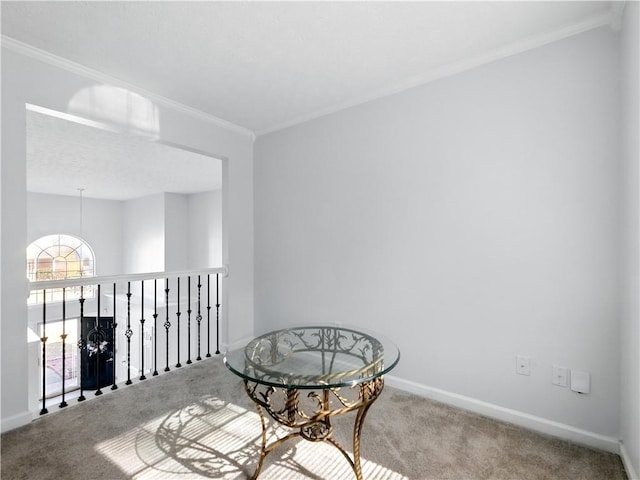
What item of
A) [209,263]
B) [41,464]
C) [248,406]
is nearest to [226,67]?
[248,406]

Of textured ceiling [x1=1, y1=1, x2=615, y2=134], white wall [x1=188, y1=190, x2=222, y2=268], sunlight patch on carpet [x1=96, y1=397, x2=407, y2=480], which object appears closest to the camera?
sunlight patch on carpet [x1=96, y1=397, x2=407, y2=480]

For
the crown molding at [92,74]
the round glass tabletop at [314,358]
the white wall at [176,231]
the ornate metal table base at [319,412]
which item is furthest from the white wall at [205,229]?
the ornate metal table base at [319,412]

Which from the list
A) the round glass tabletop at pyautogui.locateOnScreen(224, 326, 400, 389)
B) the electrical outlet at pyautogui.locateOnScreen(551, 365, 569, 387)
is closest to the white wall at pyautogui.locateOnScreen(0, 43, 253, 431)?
the round glass tabletop at pyautogui.locateOnScreen(224, 326, 400, 389)

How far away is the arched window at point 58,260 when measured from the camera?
6660mm

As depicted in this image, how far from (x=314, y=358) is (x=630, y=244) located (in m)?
1.68

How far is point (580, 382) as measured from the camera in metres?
1.86

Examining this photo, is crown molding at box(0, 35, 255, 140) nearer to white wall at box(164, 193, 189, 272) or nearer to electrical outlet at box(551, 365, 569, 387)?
electrical outlet at box(551, 365, 569, 387)

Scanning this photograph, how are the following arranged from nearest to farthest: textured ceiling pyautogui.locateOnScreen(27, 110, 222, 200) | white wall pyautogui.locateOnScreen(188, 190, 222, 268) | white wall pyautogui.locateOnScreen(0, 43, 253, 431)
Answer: white wall pyautogui.locateOnScreen(0, 43, 253, 431)
textured ceiling pyautogui.locateOnScreen(27, 110, 222, 200)
white wall pyautogui.locateOnScreen(188, 190, 222, 268)

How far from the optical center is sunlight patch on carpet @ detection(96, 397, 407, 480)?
164cm

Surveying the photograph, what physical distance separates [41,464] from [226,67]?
8.60 feet

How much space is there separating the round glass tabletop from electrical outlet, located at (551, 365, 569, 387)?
40.0 inches

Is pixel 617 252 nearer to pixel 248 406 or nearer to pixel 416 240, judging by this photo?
pixel 416 240

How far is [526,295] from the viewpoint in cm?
204

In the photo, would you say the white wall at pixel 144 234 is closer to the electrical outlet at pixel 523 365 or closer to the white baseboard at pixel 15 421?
the white baseboard at pixel 15 421
